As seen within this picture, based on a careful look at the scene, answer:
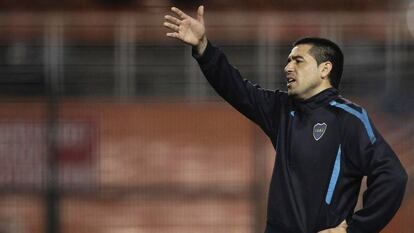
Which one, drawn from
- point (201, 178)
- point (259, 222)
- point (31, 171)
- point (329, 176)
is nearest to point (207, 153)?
point (201, 178)

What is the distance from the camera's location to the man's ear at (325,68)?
417 centimetres

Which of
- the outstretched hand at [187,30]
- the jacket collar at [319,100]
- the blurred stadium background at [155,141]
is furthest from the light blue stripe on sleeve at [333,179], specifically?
the blurred stadium background at [155,141]

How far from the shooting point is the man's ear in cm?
417

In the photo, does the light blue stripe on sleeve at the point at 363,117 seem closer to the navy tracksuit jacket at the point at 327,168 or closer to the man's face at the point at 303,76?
the navy tracksuit jacket at the point at 327,168

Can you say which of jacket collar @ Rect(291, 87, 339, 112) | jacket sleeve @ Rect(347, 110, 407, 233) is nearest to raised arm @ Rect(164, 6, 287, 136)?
jacket collar @ Rect(291, 87, 339, 112)

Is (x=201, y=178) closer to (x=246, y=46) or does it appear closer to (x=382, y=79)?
(x=246, y=46)

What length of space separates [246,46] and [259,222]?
5.21 feet

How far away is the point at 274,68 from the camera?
9023 mm

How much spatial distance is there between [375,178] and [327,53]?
1.83 ft

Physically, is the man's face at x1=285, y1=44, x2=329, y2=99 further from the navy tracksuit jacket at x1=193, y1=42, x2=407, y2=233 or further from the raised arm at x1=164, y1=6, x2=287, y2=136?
the raised arm at x1=164, y1=6, x2=287, y2=136

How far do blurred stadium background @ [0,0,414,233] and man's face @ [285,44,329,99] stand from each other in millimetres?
4656

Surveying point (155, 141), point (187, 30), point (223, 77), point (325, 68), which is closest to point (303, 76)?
point (325, 68)

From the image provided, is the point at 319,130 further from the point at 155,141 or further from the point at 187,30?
the point at 155,141

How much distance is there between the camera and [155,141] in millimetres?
9875
